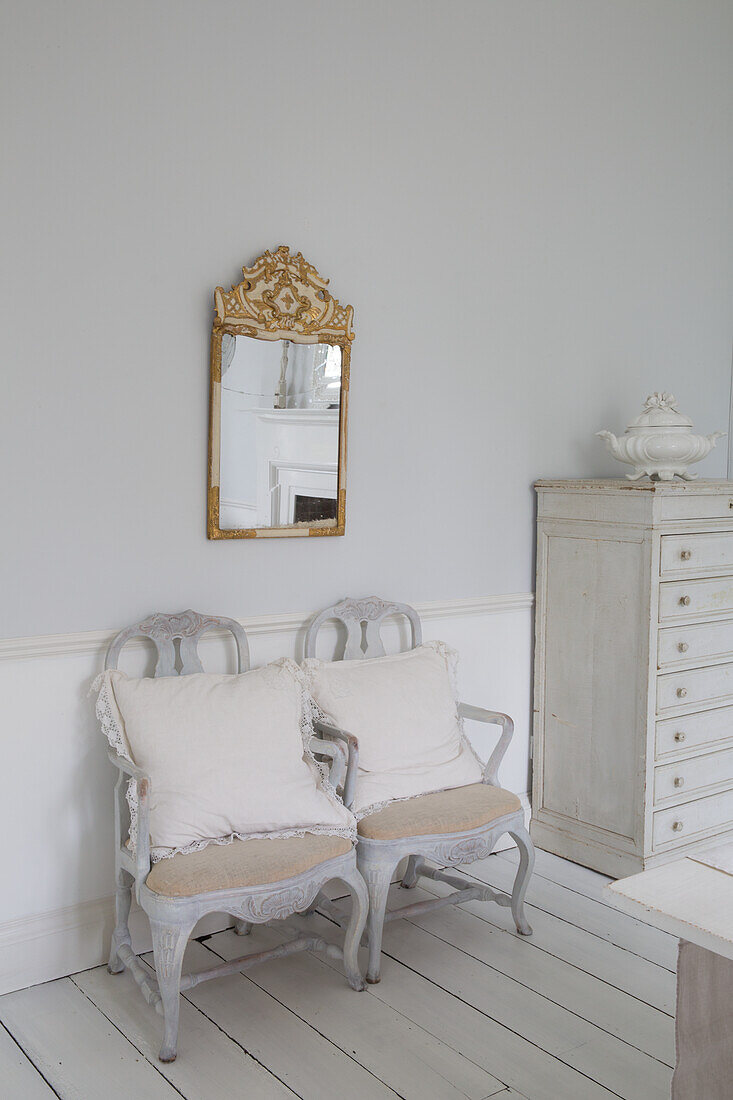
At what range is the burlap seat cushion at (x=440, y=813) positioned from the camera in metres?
2.57

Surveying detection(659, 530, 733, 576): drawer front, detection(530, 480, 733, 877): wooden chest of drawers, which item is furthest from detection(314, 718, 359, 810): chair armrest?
detection(659, 530, 733, 576): drawer front

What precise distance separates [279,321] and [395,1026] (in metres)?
1.91

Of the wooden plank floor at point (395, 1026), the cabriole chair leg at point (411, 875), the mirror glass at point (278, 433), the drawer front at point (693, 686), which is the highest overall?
the mirror glass at point (278, 433)

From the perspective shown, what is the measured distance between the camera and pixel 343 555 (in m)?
3.10

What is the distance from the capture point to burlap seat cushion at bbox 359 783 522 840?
2.57 m

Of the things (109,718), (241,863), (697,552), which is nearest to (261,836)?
(241,863)

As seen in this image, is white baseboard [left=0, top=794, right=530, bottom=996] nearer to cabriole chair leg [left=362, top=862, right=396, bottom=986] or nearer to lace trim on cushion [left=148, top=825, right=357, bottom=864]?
lace trim on cushion [left=148, top=825, right=357, bottom=864]

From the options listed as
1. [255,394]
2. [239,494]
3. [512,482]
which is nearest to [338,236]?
[255,394]

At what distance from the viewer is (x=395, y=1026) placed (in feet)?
7.86

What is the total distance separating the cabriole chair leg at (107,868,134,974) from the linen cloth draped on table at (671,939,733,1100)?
5.07 ft

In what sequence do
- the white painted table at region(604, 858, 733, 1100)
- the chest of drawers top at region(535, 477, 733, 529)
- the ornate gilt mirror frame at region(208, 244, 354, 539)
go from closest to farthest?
the white painted table at region(604, 858, 733, 1100) < the ornate gilt mirror frame at region(208, 244, 354, 539) < the chest of drawers top at region(535, 477, 733, 529)

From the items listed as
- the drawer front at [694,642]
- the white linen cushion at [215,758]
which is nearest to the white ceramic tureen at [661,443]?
the drawer front at [694,642]

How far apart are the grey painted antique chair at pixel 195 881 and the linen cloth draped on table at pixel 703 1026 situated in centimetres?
107

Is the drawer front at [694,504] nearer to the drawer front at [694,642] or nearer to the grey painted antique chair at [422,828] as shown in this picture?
the drawer front at [694,642]
